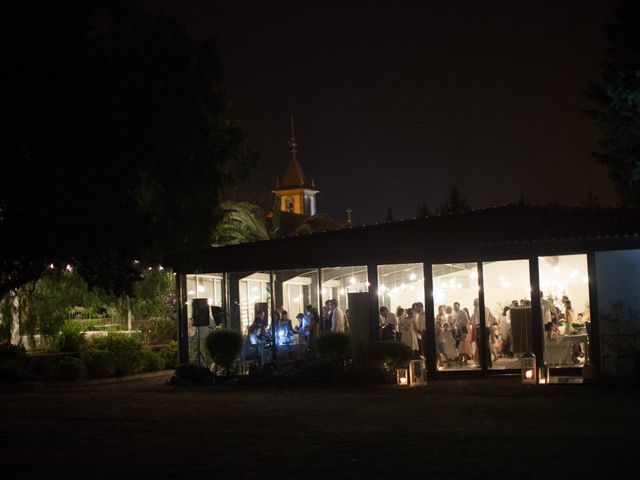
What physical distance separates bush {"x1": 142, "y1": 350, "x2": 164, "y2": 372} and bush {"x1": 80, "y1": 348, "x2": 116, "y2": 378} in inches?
53.6

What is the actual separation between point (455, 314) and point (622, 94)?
7.62m

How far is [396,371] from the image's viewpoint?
60.3 ft

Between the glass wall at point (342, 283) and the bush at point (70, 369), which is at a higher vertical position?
the glass wall at point (342, 283)

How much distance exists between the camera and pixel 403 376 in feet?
59.2

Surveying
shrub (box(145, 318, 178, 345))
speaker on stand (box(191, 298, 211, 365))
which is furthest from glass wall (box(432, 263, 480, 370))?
shrub (box(145, 318, 178, 345))

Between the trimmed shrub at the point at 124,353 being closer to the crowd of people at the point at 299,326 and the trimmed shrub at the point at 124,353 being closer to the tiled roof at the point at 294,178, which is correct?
the crowd of people at the point at 299,326

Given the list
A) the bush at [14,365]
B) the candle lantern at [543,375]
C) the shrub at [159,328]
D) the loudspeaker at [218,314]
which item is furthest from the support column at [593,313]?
the shrub at [159,328]

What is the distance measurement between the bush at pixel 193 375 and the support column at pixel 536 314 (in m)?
7.32

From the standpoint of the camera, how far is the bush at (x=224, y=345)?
2081cm

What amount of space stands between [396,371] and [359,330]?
2.51 m

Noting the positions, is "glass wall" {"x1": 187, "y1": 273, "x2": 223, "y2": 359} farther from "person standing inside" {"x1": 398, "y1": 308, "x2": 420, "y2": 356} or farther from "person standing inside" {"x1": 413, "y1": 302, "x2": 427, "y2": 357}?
"person standing inside" {"x1": 413, "y1": 302, "x2": 427, "y2": 357}

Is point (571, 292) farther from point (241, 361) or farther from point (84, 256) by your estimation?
point (84, 256)

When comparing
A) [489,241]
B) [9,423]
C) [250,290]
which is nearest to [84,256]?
[9,423]

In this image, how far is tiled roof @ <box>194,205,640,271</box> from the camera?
19109mm
